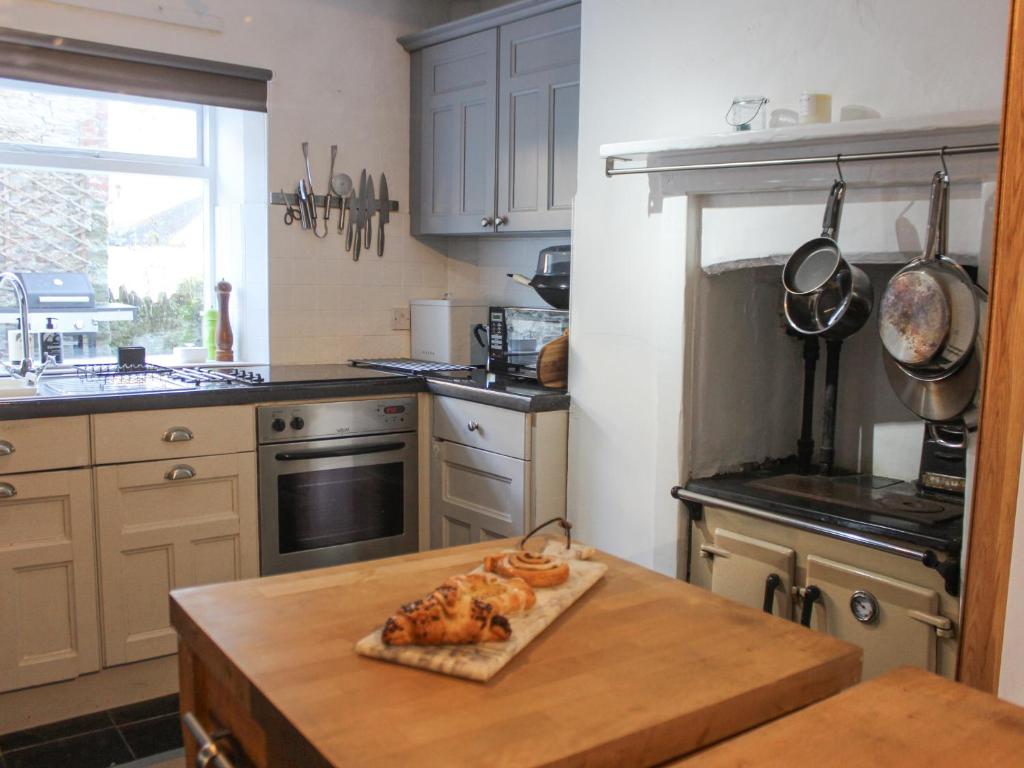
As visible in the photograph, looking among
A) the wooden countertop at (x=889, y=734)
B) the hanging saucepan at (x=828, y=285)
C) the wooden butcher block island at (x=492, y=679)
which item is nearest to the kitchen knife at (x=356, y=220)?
the hanging saucepan at (x=828, y=285)

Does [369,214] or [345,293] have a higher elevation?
[369,214]

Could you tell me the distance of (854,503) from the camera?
2.41 metres

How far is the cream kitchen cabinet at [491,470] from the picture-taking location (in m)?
3.32

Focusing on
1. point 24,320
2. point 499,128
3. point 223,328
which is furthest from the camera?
point 223,328

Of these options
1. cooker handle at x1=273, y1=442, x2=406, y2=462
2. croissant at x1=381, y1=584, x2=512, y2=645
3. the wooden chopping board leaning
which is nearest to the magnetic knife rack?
cooker handle at x1=273, y1=442, x2=406, y2=462

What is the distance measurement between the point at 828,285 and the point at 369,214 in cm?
254

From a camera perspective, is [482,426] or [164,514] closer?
[164,514]

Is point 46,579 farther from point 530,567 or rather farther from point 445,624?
point 445,624

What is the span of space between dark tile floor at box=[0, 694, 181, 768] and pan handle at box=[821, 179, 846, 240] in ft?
7.56

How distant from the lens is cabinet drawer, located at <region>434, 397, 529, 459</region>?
131 inches

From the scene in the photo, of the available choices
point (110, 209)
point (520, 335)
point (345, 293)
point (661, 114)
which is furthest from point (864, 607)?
point (110, 209)

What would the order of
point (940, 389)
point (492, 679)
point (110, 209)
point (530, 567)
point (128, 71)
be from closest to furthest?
point (492, 679), point (530, 567), point (940, 389), point (128, 71), point (110, 209)

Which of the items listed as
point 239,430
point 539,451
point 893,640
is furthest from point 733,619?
point 239,430

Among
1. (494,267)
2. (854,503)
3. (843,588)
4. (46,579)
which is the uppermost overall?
(494,267)
